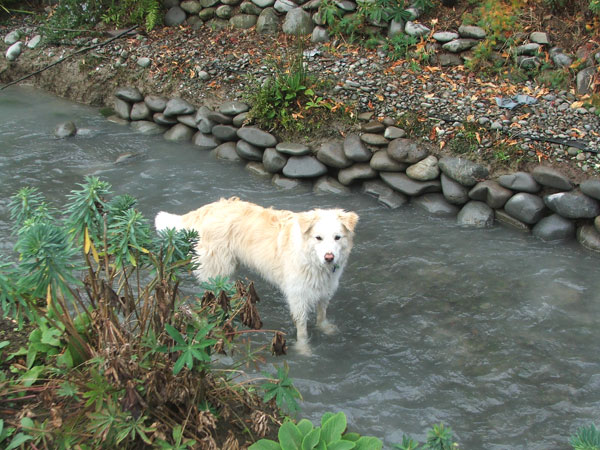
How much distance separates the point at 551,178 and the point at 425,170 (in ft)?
5.31

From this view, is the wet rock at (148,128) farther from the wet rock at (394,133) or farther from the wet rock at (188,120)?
the wet rock at (394,133)

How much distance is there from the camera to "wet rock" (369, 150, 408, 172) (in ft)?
25.5

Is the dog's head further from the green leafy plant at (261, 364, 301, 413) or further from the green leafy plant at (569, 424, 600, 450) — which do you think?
the green leafy plant at (569, 424, 600, 450)

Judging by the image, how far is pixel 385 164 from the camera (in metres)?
7.77

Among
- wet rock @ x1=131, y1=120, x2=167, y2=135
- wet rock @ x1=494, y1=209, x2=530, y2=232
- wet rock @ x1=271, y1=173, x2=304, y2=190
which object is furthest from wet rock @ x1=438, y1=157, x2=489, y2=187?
wet rock @ x1=131, y1=120, x2=167, y2=135

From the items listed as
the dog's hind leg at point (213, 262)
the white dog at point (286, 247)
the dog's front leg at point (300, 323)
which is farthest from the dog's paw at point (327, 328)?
the dog's hind leg at point (213, 262)

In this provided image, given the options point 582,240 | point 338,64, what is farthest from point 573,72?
point 338,64

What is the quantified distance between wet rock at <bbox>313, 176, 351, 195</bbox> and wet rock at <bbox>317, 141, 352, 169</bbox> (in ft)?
0.80

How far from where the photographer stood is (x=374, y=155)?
7926mm

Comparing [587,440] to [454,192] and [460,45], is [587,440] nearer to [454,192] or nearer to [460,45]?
[454,192]

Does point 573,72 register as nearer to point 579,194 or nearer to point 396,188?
point 579,194

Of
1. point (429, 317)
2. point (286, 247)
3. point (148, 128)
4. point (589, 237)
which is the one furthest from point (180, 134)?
point (589, 237)

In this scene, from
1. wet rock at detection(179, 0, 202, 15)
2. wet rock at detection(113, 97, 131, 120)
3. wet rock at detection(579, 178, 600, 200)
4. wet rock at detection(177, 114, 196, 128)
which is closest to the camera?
wet rock at detection(579, 178, 600, 200)

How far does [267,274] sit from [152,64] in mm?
6483
